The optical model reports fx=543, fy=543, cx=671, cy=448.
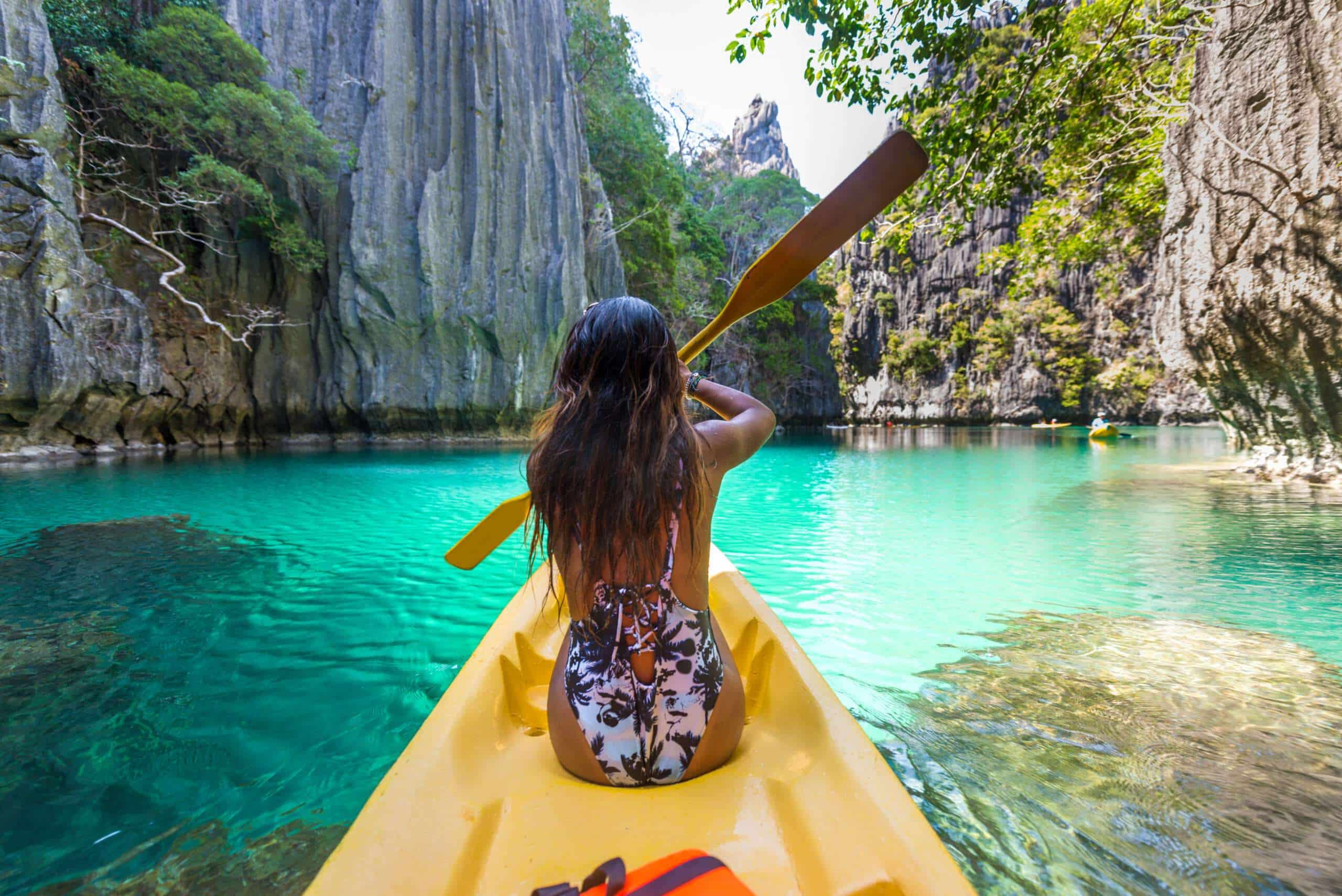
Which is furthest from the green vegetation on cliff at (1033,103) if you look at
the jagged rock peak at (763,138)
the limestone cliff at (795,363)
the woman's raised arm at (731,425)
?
the jagged rock peak at (763,138)

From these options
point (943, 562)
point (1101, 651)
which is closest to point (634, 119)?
point (943, 562)

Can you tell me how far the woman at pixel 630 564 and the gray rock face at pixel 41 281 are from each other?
13.0 meters

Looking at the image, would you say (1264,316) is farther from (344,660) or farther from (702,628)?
(344,660)

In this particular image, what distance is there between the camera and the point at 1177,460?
10820mm

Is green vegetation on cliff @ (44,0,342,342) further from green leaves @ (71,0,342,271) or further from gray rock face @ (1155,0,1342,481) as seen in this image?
gray rock face @ (1155,0,1342,481)

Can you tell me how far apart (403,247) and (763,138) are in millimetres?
45741

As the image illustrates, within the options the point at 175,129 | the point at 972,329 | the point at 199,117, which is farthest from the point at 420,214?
the point at 972,329

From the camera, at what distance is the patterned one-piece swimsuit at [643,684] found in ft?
3.72

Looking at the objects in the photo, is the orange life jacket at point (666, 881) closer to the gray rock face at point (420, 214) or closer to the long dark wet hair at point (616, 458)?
the long dark wet hair at point (616, 458)

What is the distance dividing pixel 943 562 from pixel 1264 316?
4.40 meters

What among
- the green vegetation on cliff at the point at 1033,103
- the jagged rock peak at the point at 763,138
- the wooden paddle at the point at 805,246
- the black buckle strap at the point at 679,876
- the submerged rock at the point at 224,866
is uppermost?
the jagged rock peak at the point at 763,138

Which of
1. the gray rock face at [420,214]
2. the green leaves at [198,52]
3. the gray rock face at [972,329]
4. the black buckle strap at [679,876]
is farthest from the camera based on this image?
the gray rock face at [972,329]

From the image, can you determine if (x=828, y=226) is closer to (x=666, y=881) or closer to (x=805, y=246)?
(x=805, y=246)

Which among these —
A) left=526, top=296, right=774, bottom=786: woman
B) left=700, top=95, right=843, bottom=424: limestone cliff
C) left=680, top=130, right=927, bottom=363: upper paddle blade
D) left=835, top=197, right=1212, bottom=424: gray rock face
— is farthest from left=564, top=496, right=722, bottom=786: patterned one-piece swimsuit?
left=835, top=197, right=1212, bottom=424: gray rock face
